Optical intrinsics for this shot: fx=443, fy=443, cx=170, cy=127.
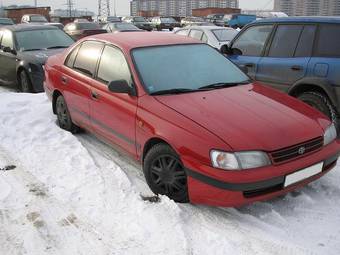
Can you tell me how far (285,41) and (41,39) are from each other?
241 inches

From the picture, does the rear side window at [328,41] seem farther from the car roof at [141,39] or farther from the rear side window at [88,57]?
the rear side window at [88,57]

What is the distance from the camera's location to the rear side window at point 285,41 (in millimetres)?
6184

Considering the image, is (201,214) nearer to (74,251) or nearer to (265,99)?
(74,251)

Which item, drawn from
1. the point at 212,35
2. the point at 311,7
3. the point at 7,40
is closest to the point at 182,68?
the point at 7,40

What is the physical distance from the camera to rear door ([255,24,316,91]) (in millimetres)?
6000

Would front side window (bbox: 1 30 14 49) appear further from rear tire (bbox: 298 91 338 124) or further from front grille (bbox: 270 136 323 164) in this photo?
front grille (bbox: 270 136 323 164)

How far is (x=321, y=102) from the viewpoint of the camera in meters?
5.77

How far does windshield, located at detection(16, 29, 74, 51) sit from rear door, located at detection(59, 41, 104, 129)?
4350mm

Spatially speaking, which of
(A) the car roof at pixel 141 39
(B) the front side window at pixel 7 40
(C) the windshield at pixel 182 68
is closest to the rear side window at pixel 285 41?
(C) the windshield at pixel 182 68

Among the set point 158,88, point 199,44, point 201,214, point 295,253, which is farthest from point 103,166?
point 295,253

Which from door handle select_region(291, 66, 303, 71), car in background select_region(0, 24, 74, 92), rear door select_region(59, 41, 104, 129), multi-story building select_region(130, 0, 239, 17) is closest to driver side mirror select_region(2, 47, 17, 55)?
car in background select_region(0, 24, 74, 92)

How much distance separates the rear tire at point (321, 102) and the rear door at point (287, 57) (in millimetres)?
282

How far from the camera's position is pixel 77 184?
4.44 m

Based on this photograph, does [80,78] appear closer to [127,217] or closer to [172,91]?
[172,91]
